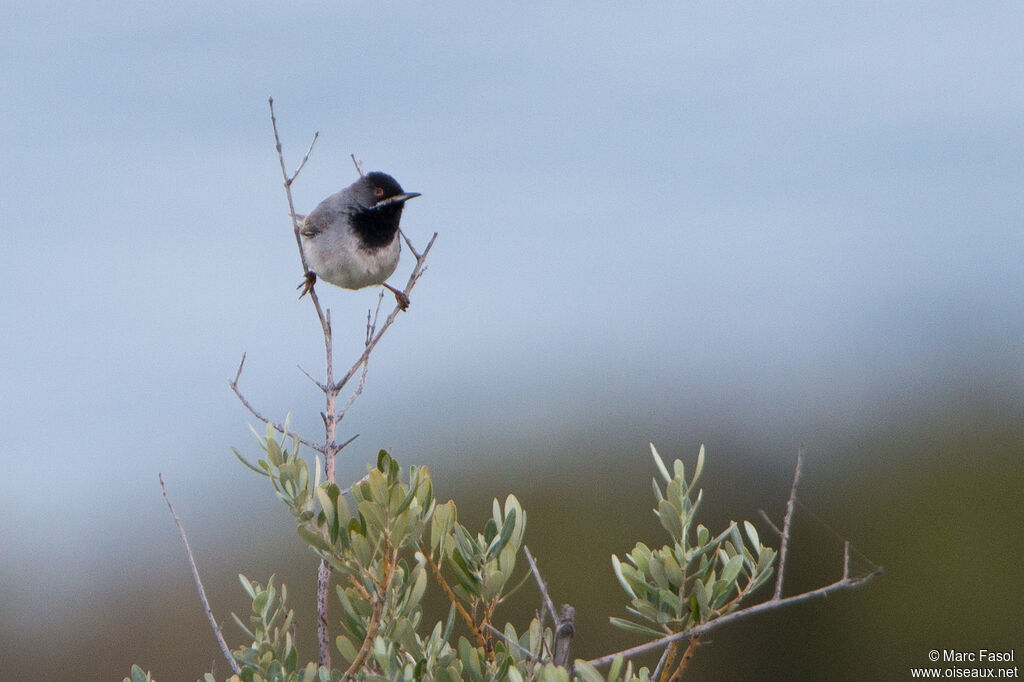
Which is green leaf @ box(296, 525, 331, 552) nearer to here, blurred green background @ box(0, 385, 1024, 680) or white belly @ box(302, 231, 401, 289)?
white belly @ box(302, 231, 401, 289)

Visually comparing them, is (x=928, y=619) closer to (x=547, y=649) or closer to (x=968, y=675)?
(x=968, y=675)

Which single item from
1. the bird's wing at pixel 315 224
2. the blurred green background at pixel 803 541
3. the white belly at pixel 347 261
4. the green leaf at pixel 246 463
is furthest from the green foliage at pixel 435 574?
the blurred green background at pixel 803 541

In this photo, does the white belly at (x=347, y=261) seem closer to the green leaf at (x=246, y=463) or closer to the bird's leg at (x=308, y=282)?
the bird's leg at (x=308, y=282)

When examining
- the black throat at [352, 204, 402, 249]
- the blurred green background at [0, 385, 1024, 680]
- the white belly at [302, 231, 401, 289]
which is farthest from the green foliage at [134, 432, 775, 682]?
the blurred green background at [0, 385, 1024, 680]

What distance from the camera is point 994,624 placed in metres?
14.9

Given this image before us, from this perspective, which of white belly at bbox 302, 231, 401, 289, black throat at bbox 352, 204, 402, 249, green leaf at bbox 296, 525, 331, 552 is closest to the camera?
green leaf at bbox 296, 525, 331, 552

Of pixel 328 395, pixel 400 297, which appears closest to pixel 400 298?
pixel 400 297

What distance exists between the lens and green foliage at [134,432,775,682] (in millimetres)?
3182

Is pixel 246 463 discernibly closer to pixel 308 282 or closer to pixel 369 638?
pixel 369 638

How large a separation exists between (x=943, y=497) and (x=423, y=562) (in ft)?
48.5

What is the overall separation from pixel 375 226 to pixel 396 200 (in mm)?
311

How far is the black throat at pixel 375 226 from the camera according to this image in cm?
866

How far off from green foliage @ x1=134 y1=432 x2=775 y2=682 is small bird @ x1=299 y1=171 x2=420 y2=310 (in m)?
5.05

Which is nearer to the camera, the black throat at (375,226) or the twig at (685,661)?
the twig at (685,661)
